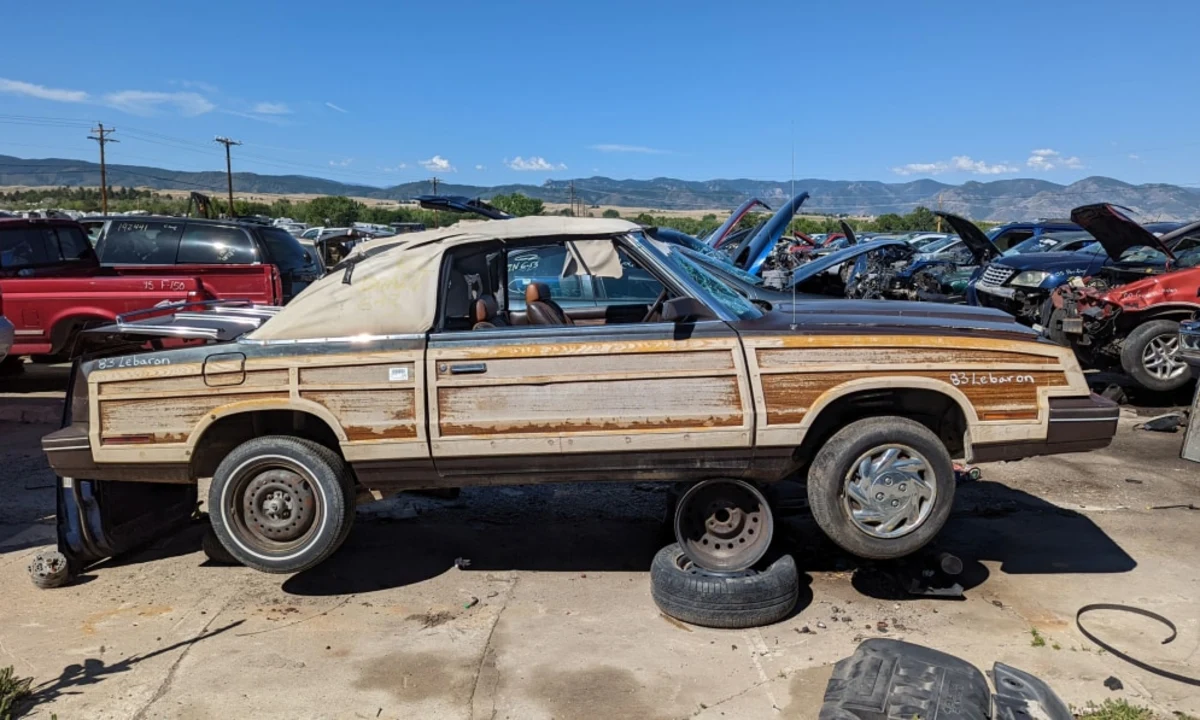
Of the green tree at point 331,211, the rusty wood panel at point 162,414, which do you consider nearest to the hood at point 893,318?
the rusty wood panel at point 162,414

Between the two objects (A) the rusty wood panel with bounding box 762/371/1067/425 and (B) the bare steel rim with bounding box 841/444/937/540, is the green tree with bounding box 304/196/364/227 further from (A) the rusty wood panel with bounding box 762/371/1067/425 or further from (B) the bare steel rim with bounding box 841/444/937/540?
(B) the bare steel rim with bounding box 841/444/937/540

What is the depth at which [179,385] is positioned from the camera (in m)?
4.46

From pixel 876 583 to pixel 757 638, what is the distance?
0.89 meters

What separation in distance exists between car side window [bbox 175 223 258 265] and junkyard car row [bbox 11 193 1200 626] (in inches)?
254

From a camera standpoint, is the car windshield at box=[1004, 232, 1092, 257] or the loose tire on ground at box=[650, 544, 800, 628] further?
the car windshield at box=[1004, 232, 1092, 257]

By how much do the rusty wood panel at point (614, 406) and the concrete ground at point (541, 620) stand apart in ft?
3.13

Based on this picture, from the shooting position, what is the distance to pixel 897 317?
468cm

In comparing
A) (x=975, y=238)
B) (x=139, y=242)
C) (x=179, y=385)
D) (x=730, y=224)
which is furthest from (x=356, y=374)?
(x=975, y=238)

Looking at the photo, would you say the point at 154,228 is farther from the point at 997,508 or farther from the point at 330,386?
the point at 997,508

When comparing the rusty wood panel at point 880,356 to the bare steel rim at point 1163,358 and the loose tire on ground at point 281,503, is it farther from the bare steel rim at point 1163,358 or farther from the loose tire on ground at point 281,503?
the bare steel rim at point 1163,358

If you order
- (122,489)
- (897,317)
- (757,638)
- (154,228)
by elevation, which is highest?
(154,228)

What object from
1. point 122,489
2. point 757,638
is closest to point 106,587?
point 122,489

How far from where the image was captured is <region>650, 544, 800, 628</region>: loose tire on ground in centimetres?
417

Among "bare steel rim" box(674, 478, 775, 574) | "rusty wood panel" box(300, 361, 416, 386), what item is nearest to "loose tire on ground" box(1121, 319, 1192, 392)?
"bare steel rim" box(674, 478, 775, 574)
